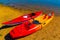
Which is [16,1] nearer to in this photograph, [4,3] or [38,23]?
[4,3]

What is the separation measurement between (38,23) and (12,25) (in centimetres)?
185

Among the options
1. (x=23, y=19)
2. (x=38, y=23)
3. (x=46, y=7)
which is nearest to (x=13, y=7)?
(x=46, y=7)

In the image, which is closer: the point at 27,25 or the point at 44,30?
the point at 27,25

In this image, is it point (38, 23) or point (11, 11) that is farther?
point (11, 11)

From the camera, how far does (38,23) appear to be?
12.6 m

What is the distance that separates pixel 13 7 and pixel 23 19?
173 inches

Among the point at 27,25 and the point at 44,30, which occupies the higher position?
the point at 27,25

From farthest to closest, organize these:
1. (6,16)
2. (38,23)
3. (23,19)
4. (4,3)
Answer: (4,3), (6,16), (23,19), (38,23)

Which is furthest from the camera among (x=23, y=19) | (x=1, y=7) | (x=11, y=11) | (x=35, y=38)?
(x=1, y=7)

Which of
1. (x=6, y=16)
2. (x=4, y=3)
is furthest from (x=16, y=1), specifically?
(x=6, y=16)

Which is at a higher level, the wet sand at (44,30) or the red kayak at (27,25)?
the red kayak at (27,25)

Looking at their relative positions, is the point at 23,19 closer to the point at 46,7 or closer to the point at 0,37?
the point at 0,37

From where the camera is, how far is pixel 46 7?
1792 cm

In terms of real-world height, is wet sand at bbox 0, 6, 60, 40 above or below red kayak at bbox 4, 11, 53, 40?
below
